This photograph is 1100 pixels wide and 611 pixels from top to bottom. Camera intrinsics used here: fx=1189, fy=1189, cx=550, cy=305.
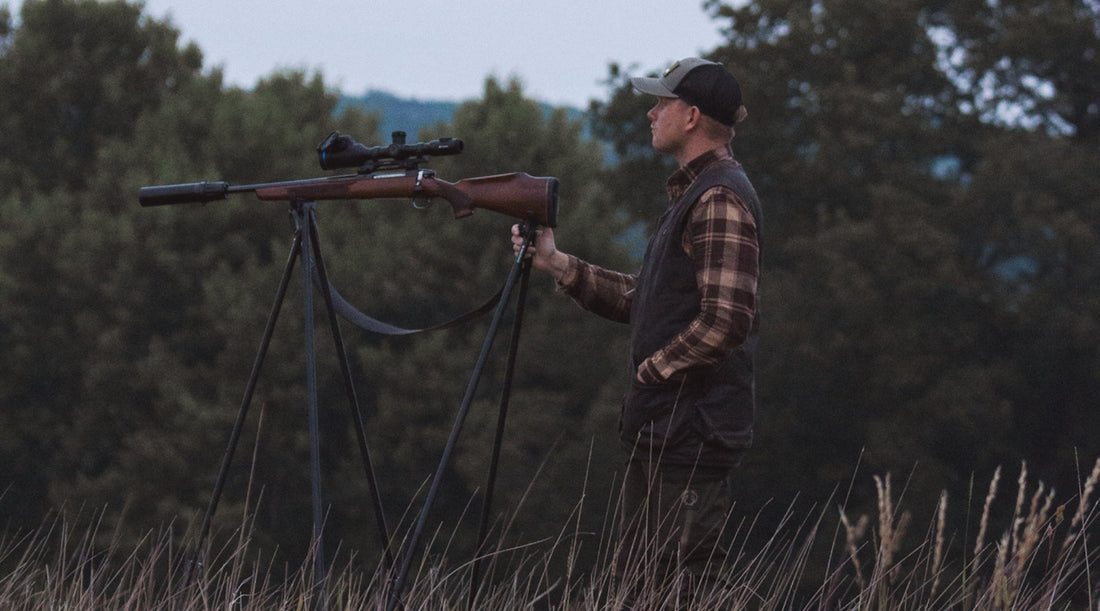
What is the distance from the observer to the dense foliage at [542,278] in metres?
16.7

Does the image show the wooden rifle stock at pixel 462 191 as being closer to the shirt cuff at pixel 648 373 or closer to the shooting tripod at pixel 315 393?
the shooting tripod at pixel 315 393

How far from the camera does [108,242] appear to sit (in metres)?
19.7

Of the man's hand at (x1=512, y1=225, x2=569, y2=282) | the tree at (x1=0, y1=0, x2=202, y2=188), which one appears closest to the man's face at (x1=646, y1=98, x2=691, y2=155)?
the man's hand at (x1=512, y1=225, x2=569, y2=282)

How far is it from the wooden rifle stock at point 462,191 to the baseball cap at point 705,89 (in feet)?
1.23

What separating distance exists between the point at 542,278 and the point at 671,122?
16.9 m

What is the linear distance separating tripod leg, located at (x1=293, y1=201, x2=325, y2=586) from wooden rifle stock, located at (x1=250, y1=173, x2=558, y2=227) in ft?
0.19

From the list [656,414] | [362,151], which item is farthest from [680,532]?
[362,151]

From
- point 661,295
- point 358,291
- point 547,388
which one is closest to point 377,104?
point 358,291

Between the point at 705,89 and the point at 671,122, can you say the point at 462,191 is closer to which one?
the point at 671,122

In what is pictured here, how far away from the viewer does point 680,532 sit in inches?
112

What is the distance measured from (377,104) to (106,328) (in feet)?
26.8

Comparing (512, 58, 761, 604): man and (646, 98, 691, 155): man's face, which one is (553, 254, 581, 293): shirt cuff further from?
(646, 98, 691, 155): man's face

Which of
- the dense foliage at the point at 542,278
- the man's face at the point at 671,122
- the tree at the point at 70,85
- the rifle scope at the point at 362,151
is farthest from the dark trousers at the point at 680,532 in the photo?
the tree at the point at 70,85

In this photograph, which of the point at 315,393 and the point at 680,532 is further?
the point at 315,393
